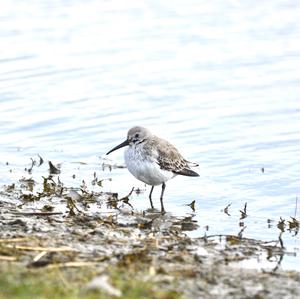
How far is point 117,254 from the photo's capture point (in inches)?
340

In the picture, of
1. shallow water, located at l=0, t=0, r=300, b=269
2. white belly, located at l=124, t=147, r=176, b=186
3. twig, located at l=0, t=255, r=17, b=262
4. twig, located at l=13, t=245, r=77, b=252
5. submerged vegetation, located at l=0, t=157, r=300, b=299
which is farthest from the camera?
shallow water, located at l=0, t=0, r=300, b=269

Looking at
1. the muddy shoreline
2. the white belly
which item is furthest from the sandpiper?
the muddy shoreline

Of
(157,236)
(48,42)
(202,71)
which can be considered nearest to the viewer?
(157,236)

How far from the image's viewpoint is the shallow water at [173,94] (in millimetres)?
13414

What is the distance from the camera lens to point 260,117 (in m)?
16.5

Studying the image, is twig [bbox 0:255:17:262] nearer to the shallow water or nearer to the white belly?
the shallow water

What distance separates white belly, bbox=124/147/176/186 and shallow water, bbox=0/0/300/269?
373mm

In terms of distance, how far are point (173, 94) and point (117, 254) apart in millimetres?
9262

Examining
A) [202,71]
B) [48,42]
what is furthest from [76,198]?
[48,42]

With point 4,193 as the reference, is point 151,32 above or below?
above

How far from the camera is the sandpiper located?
1254 centimetres

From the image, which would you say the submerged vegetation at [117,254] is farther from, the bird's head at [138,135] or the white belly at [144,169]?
the bird's head at [138,135]

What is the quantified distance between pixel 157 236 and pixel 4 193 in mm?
3036

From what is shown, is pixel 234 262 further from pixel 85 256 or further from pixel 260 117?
pixel 260 117
